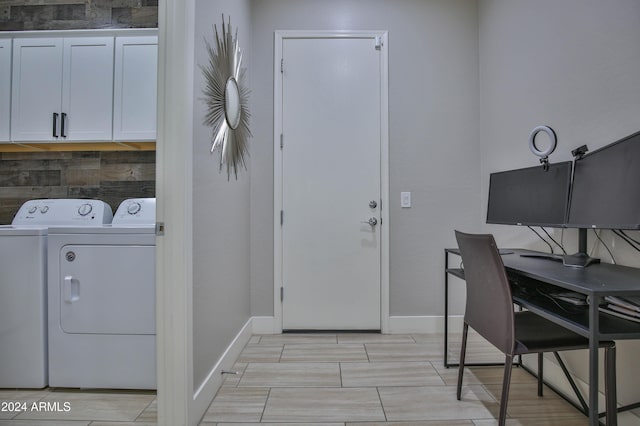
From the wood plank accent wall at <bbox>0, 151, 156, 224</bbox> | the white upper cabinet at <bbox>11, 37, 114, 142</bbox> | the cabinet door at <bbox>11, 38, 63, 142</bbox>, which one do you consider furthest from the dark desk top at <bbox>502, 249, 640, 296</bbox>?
the cabinet door at <bbox>11, 38, 63, 142</bbox>

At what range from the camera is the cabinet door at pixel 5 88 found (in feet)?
7.39

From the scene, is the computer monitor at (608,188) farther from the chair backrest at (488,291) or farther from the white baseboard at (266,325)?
the white baseboard at (266,325)

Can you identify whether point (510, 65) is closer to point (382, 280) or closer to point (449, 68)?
point (449, 68)

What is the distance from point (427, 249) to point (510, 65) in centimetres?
142

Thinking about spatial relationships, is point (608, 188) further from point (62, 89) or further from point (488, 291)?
point (62, 89)

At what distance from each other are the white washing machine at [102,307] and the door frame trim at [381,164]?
3.30 feet

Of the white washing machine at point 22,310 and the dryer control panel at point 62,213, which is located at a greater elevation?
the dryer control panel at point 62,213

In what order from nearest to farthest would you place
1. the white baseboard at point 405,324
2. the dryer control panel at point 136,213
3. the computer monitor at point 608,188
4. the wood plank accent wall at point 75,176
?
the computer monitor at point 608,188, the dryer control panel at point 136,213, the wood plank accent wall at point 75,176, the white baseboard at point 405,324

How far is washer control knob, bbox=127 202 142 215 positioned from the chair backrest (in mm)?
1962

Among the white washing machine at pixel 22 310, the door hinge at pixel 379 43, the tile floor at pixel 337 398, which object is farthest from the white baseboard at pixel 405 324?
the door hinge at pixel 379 43

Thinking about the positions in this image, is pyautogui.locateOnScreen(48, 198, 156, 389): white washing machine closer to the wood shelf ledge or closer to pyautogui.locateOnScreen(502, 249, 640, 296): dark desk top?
the wood shelf ledge

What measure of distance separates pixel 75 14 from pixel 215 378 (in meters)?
2.79

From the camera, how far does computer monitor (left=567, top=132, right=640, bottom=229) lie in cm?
111

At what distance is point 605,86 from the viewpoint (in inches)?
56.7
